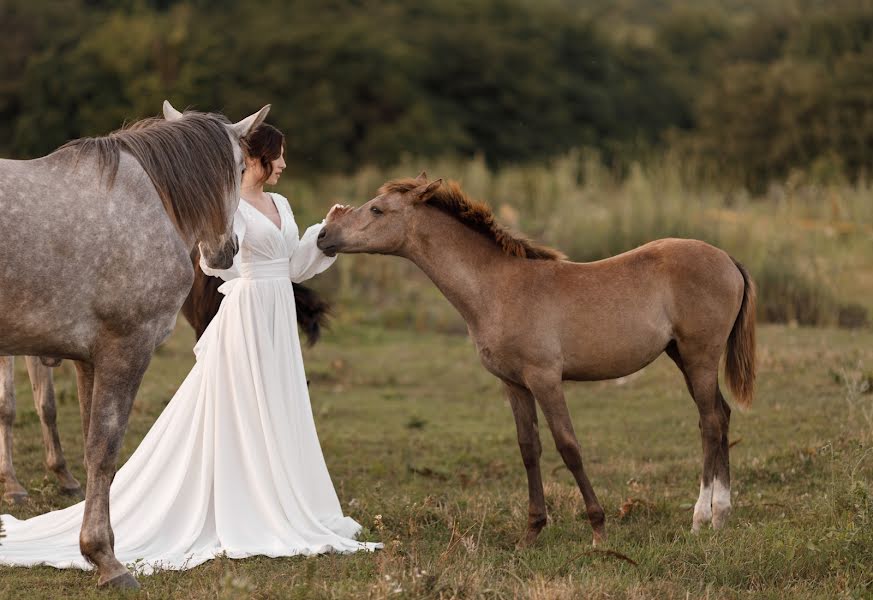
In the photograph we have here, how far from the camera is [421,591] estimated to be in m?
4.61

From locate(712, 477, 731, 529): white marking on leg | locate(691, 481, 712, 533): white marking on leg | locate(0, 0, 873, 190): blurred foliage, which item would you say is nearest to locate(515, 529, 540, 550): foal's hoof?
locate(691, 481, 712, 533): white marking on leg

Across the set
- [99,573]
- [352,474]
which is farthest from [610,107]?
[99,573]

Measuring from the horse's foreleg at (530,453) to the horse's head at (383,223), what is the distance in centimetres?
96

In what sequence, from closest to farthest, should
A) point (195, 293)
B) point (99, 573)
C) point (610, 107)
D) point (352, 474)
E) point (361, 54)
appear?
point (99, 573) < point (195, 293) < point (352, 474) < point (361, 54) < point (610, 107)

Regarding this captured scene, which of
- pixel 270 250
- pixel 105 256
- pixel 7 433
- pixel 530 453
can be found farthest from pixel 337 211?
pixel 7 433

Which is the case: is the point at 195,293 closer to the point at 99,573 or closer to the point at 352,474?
the point at 352,474

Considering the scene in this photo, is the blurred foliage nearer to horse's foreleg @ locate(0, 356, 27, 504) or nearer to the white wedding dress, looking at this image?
horse's foreleg @ locate(0, 356, 27, 504)

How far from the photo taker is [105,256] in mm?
4828

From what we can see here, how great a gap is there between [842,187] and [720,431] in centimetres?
1158

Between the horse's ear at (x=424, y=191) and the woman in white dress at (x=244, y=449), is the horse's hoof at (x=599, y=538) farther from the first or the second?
the horse's ear at (x=424, y=191)

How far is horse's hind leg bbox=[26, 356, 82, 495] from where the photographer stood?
6.90 meters

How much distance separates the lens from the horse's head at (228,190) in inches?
213

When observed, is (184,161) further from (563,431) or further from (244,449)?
(563,431)

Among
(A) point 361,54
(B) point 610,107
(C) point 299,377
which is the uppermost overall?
(C) point 299,377
